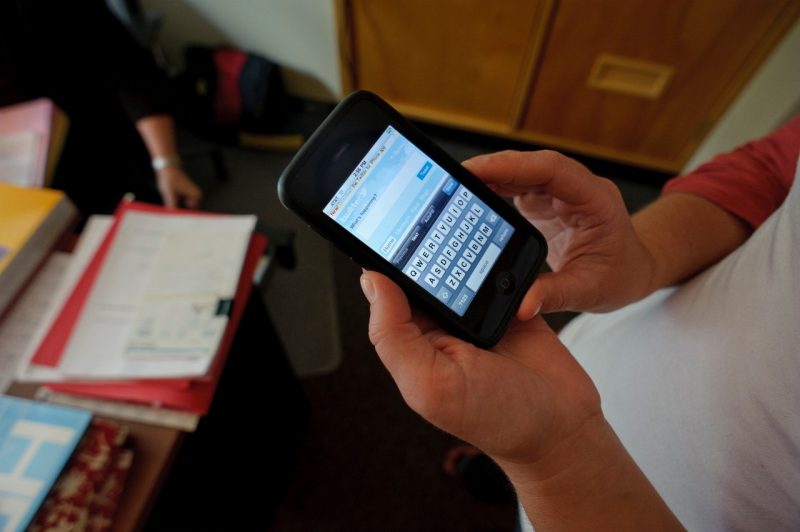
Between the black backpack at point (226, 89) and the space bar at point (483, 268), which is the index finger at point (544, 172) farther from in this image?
the black backpack at point (226, 89)

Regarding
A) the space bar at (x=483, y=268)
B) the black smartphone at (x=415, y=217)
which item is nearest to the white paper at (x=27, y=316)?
the black smartphone at (x=415, y=217)

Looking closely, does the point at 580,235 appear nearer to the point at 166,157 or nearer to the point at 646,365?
the point at 646,365

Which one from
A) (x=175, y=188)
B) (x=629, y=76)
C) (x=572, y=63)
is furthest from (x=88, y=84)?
(x=629, y=76)

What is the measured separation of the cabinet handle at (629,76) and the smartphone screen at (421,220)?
1.13 meters

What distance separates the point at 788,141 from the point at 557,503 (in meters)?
0.54

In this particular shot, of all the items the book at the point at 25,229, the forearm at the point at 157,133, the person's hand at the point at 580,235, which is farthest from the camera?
the forearm at the point at 157,133

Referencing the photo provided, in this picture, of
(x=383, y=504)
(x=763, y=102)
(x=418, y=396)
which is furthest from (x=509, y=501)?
(x=763, y=102)

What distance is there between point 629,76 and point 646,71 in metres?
0.05

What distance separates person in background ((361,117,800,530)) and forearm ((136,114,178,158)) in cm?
84

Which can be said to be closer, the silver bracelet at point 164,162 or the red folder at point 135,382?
the red folder at point 135,382

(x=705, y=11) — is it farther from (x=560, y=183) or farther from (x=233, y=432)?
(x=233, y=432)

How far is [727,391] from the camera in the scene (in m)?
0.43

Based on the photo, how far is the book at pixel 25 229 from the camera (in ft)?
2.07

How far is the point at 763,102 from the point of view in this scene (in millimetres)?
1285
